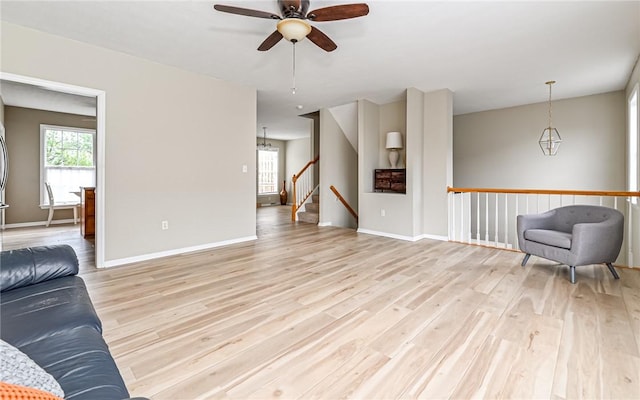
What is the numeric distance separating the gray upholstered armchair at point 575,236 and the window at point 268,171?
8983mm

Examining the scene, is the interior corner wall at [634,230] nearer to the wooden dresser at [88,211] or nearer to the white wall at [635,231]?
the white wall at [635,231]

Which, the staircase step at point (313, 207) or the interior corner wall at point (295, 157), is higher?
the interior corner wall at point (295, 157)

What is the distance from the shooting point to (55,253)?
73.1 inches

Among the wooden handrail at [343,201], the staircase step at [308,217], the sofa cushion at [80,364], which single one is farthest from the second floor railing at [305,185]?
the sofa cushion at [80,364]

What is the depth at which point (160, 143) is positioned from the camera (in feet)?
12.9

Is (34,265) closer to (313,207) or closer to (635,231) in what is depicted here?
(313,207)

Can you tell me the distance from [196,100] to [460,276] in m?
4.12

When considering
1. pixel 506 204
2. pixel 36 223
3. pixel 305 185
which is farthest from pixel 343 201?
pixel 36 223

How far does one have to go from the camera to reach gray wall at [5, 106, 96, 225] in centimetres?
600

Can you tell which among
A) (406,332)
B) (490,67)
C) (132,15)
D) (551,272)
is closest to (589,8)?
(490,67)

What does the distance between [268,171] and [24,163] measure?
6.78 metres

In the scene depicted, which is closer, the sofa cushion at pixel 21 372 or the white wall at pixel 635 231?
the sofa cushion at pixel 21 372

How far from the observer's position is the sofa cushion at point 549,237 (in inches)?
119

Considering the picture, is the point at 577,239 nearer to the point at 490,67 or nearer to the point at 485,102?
the point at 490,67
